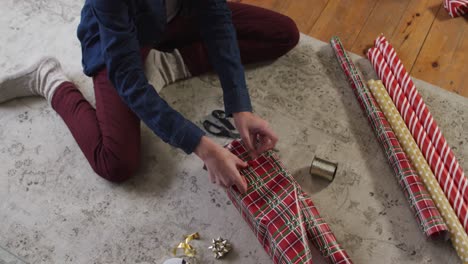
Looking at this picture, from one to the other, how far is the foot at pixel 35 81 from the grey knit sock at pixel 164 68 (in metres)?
0.27

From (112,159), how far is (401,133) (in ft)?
2.66

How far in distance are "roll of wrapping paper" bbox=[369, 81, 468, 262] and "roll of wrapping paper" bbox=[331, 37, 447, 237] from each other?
16mm

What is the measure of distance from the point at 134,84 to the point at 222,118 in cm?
38

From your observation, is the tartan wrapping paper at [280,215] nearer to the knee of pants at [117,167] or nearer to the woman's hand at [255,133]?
the woman's hand at [255,133]

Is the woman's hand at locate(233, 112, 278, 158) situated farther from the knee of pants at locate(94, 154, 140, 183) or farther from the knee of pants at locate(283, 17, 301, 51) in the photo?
the knee of pants at locate(283, 17, 301, 51)

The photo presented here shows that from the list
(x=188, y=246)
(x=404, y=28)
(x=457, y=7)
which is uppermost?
(x=457, y=7)

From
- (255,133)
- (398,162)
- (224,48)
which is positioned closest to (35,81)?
(224,48)

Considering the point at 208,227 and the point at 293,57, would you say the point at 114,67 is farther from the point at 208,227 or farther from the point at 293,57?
the point at 293,57

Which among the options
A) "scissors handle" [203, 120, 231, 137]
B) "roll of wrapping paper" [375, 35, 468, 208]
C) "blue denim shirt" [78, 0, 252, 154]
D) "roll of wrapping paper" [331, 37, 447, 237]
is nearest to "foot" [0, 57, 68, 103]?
"blue denim shirt" [78, 0, 252, 154]

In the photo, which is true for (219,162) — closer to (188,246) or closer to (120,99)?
(188,246)

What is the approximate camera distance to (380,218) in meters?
1.24

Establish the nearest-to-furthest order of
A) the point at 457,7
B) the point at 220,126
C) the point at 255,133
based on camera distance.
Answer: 1. the point at 255,133
2. the point at 220,126
3. the point at 457,7

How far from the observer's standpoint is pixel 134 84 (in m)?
1.08

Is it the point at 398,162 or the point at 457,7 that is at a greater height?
the point at 457,7
